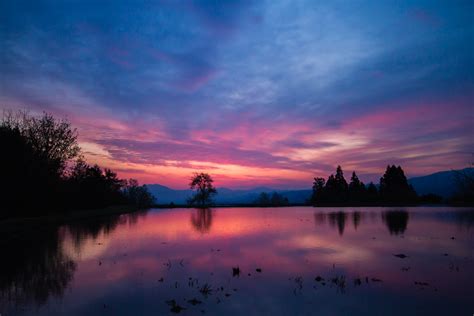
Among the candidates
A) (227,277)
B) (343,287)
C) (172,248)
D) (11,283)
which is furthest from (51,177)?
(343,287)

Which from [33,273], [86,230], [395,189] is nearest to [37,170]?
[86,230]

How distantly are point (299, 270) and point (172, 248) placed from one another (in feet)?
35.9

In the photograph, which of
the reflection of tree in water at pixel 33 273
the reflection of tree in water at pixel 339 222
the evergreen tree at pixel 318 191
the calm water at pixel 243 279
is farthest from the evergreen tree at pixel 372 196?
the reflection of tree in water at pixel 33 273

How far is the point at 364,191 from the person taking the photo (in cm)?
12419

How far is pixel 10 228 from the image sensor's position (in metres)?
34.1

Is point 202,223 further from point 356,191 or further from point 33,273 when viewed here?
point 356,191

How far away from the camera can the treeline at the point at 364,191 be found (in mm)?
109750

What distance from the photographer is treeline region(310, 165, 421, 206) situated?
109750 mm

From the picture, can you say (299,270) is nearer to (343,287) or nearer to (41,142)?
(343,287)

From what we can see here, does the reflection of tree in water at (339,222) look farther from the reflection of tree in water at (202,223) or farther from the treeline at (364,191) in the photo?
the treeline at (364,191)

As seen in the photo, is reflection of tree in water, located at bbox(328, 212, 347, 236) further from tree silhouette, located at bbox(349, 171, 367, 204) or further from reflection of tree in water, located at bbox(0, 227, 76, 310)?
tree silhouette, located at bbox(349, 171, 367, 204)

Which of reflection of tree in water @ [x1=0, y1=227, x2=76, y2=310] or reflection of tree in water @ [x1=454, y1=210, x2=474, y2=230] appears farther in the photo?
reflection of tree in water @ [x1=454, y1=210, x2=474, y2=230]

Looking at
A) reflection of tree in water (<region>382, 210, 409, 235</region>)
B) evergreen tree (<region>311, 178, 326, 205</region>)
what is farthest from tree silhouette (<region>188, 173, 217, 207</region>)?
reflection of tree in water (<region>382, 210, 409, 235</region>)

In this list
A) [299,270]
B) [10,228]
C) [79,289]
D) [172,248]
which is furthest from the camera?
[10,228]
